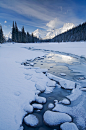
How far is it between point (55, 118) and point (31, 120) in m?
0.52

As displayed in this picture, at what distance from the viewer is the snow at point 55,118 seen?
1.54 m

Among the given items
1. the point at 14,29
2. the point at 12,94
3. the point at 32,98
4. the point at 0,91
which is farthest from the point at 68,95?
the point at 14,29

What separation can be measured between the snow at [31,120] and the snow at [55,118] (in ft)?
0.66

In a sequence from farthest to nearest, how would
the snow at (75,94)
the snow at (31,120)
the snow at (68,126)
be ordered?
the snow at (75,94), the snow at (31,120), the snow at (68,126)

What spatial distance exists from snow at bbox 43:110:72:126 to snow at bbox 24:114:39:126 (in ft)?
0.66

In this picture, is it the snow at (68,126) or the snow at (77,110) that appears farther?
the snow at (77,110)

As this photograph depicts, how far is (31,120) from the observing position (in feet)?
5.16

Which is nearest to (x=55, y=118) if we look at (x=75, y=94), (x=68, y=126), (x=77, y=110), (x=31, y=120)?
(x=68, y=126)

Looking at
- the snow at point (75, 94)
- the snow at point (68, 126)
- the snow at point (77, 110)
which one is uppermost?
the snow at point (75, 94)

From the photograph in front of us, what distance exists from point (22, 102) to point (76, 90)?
6.20 ft

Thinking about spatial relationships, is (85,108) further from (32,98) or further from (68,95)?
(32,98)

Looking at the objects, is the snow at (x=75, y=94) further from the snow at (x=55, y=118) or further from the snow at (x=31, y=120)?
the snow at (x=31, y=120)

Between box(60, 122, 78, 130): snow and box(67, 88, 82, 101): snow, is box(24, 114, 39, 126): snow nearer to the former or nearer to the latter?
box(60, 122, 78, 130): snow

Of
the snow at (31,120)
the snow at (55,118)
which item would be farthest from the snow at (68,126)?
the snow at (31,120)
